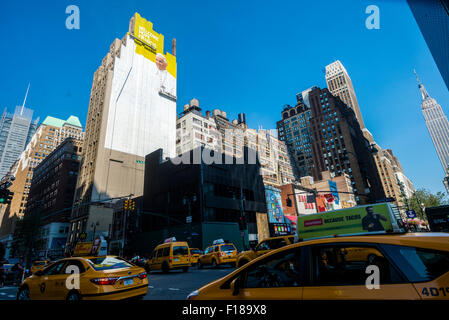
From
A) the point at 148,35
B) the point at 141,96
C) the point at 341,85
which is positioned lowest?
the point at 141,96

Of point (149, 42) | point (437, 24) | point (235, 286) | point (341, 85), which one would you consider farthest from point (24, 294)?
point (341, 85)

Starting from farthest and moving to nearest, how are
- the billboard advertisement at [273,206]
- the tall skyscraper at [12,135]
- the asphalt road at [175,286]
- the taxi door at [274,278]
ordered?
the tall skyscraper at [12,135] < the billboard advertisement at [273,206] < the asphalt road at [175,286] < the taxi door at [274,278]

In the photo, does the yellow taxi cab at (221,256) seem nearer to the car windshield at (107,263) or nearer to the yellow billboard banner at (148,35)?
the car windshield at (107,263)

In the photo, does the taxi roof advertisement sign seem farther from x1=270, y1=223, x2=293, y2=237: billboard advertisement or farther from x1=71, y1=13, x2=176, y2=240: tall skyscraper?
x1=71, y1=13, x2=176, y2=240: tall skyscraper

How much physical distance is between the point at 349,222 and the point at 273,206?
3799 cm

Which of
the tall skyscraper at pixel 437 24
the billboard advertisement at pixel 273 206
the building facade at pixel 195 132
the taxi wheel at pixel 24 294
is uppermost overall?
the building facade at pixel 195 132

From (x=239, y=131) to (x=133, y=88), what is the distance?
50133 millimetres

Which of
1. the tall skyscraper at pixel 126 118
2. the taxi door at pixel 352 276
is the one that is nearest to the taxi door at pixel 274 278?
the taxi door at pixel 352 276

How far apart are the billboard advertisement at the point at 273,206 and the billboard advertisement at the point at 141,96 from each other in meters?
43.2

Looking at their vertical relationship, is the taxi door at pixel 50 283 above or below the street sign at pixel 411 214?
below

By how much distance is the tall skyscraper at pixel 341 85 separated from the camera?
168 m

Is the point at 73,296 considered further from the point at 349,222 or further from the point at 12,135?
the point at 12,135

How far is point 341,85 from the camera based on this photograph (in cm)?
17700
